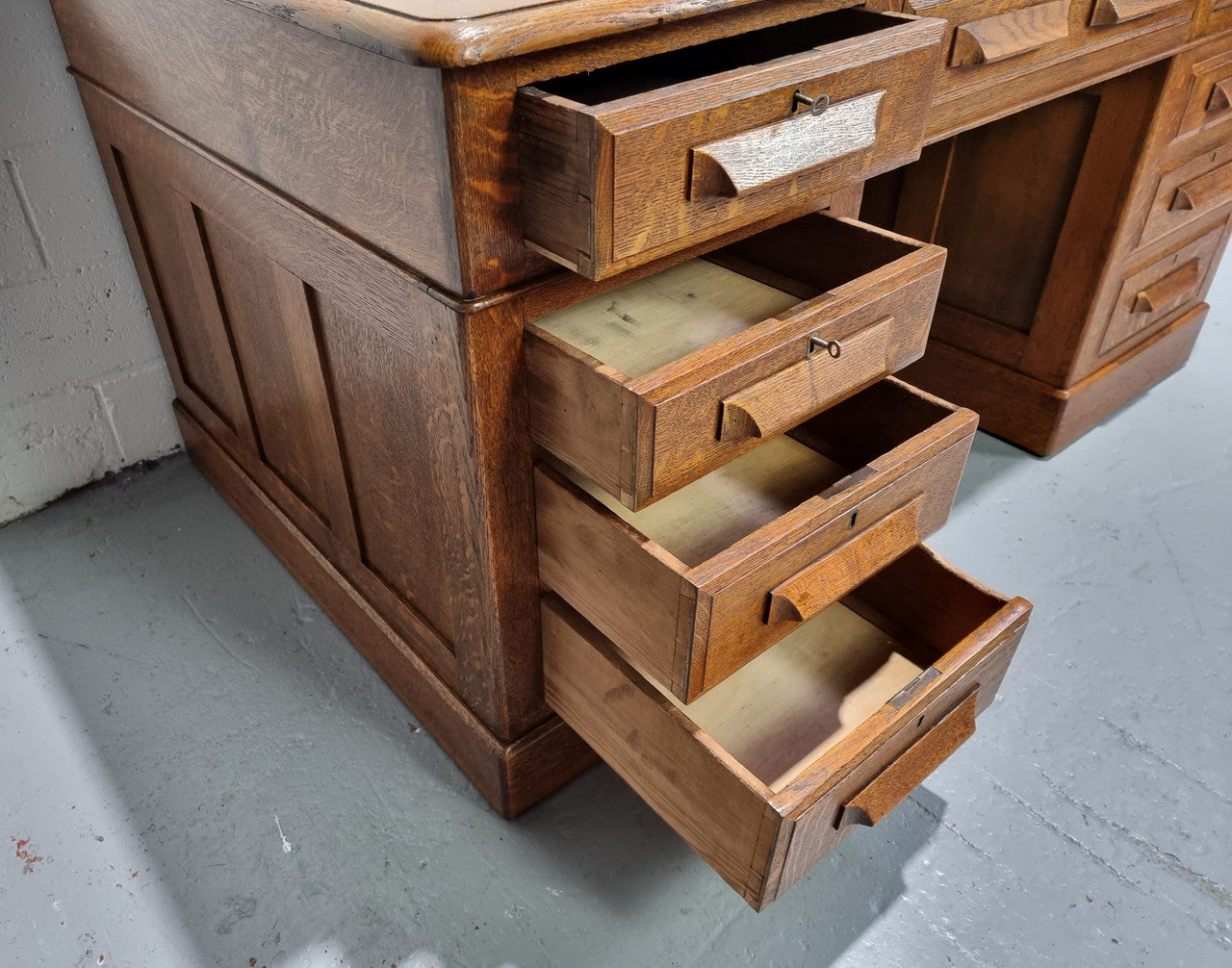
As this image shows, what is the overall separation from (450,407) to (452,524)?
0.16 meters

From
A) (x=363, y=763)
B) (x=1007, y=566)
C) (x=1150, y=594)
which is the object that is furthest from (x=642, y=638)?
(x=1150, y=594)

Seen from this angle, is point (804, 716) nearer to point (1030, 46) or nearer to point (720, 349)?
point (720, 349)

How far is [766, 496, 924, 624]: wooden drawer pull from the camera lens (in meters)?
0.87

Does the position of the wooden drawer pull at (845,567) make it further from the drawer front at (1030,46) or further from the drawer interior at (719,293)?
the drawer front at (1030,46)

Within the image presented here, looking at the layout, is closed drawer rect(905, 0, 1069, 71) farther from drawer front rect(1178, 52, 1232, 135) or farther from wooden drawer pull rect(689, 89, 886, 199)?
drawer front rect(1178, 52, 1232, 135)

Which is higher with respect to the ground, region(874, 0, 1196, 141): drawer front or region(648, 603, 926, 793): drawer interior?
region(874, 0, 1196, 141): drawer front

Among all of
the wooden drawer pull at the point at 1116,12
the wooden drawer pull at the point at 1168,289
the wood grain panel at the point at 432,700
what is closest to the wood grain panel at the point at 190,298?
the wood grain panel at the point at 432,700

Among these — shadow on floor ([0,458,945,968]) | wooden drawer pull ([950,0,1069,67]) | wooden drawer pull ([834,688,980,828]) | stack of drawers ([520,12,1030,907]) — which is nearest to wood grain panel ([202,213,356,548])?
shadow on floor ([0,458,945,968])

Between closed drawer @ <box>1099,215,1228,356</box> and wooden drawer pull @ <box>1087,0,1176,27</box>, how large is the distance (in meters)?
0.52

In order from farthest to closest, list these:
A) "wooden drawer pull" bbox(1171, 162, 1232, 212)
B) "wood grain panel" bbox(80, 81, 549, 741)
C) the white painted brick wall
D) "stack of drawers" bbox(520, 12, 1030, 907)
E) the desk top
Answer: "wooden drawer pull" bbox(1171, 162, 1232, 212) < the white painted brick wall < "wood grain panel" bbox(80, 81, 549, 741) < "stack of drawers" bbox(520, 12, 1030, 907) < the desk top

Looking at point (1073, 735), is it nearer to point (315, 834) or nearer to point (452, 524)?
point (452, 524)

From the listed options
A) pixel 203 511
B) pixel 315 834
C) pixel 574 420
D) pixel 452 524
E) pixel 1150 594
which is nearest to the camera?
pixel 574 420

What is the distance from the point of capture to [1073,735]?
1283mm

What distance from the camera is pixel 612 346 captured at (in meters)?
0.92
